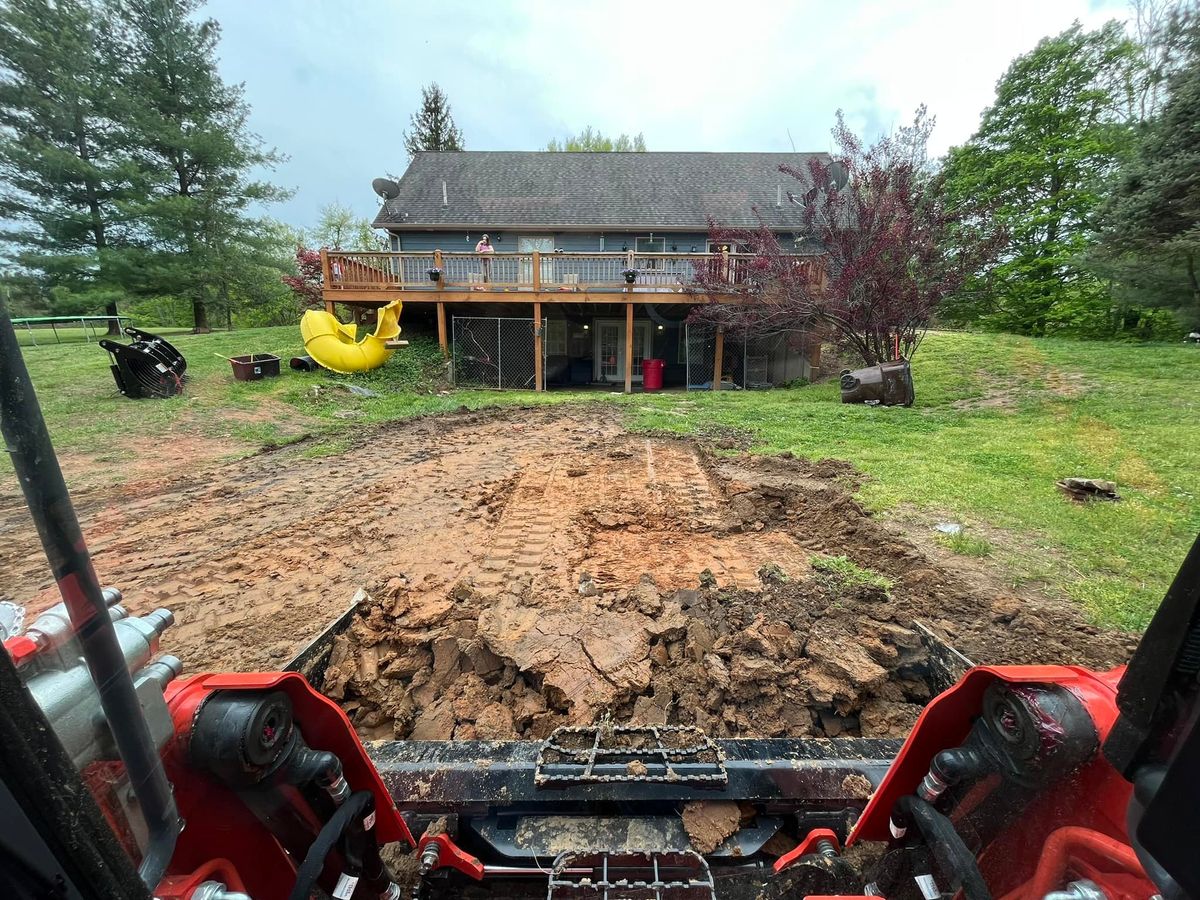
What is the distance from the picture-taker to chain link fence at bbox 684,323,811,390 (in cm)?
1511

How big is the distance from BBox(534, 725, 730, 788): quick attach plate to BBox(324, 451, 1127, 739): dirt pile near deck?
337 millimetres

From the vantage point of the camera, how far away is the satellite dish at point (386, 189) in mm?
18753

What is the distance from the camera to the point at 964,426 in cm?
782

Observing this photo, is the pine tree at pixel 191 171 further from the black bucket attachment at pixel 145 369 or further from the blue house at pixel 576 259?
the blue house at pixel 576 259

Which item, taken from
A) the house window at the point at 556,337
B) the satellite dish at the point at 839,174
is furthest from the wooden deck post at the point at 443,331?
the satellite dish at the point at 839,174

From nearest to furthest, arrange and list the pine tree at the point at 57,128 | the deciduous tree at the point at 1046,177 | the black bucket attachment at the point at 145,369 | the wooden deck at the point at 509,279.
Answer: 1. the pine tree at the point at 57,128
2. the black bucket attachment at the point at 145,369
3. the wooden deck at the point at 509,279
4. the deciduous tree at the point at 1046,177


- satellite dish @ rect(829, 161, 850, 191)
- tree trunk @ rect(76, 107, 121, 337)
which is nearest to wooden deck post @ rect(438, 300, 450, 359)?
satellite dish @ rect(829, 161, 850, 191)

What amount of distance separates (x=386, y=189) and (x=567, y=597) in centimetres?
2086

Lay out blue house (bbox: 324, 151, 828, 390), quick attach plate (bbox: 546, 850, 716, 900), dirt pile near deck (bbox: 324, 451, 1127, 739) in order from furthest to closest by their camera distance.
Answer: blue house (bbox: 324, 151, 828, 390) < dirt pile near deck (bbox: 324, 451, 1127, 739) < quick attach plate (bbox: 546, 850, 716, 900)

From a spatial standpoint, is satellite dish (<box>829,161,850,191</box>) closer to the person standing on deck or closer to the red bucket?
the red bucket

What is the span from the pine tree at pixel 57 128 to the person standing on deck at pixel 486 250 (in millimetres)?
13184

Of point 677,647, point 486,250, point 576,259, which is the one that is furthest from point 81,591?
point 486,250

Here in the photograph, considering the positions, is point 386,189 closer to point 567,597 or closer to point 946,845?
point 567,597

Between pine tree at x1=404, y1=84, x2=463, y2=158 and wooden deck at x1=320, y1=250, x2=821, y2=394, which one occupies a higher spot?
pine tree at x1=404, y1=84, x2=463, y2=158
